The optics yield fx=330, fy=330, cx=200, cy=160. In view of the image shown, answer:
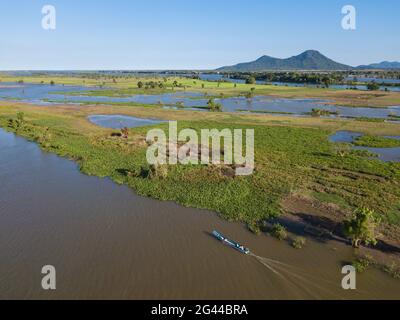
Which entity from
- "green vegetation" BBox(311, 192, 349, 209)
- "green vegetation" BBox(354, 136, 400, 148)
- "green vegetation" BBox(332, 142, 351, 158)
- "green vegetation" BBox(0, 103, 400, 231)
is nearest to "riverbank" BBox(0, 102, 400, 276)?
"green vegetation" BBox(0, 103, 400, 231)

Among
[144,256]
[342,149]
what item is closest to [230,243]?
[144,256]

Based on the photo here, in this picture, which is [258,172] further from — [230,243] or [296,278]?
[296,278]

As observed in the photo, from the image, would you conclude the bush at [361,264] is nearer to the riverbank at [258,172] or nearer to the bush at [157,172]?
the riverbank at [258,172]

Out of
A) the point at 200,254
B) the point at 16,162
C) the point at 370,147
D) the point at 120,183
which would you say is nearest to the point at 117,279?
the point at 200,254

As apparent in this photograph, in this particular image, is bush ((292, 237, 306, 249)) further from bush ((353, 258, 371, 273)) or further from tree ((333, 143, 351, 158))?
tree ((333, 143, 351, 158))

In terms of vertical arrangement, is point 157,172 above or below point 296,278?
above

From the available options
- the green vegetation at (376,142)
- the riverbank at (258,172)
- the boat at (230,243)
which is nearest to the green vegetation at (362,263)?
the riverbank at (258,172)

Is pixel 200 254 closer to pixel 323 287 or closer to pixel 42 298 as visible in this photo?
pixel 323 287
